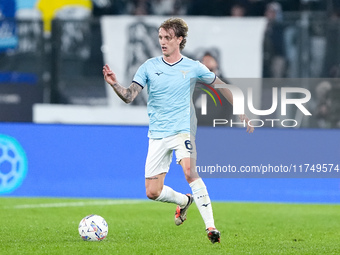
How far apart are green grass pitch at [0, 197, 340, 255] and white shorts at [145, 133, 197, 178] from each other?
0.75 metres

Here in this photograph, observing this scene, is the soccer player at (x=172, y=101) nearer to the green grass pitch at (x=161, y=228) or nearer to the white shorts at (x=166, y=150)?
the white shorts at (x=166, y=150)

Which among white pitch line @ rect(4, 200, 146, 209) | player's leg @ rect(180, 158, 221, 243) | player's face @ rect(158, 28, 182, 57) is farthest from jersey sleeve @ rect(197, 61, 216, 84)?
white pitch line @ rect(4, 200, 146, 209)

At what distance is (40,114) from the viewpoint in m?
13.6

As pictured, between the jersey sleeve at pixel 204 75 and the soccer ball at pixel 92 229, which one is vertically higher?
the jersey sleeve at pixel 204 75

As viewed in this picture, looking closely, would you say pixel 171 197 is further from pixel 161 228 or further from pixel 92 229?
pixel 161 228

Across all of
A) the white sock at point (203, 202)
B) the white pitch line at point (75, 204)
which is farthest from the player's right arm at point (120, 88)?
the white pitch line at point (75, 204)

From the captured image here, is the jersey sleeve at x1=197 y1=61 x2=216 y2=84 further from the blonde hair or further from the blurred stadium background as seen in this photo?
the blurred stadium background

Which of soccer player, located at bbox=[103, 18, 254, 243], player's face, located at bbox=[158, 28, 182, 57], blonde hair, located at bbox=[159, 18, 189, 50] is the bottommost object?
soccer player, located at bbox=[103, 18, 254, 243]

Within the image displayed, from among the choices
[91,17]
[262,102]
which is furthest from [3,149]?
[262,102]

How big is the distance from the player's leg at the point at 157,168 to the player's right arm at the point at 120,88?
646mm

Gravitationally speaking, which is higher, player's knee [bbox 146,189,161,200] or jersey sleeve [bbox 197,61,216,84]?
jersey sleeve [bbox 197,61,216,84]

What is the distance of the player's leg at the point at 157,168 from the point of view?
308 inches

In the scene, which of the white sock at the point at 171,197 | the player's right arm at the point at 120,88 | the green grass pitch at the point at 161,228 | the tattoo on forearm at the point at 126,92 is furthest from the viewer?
the white sock at the point at 171,197

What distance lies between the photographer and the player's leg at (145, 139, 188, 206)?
308 inches
